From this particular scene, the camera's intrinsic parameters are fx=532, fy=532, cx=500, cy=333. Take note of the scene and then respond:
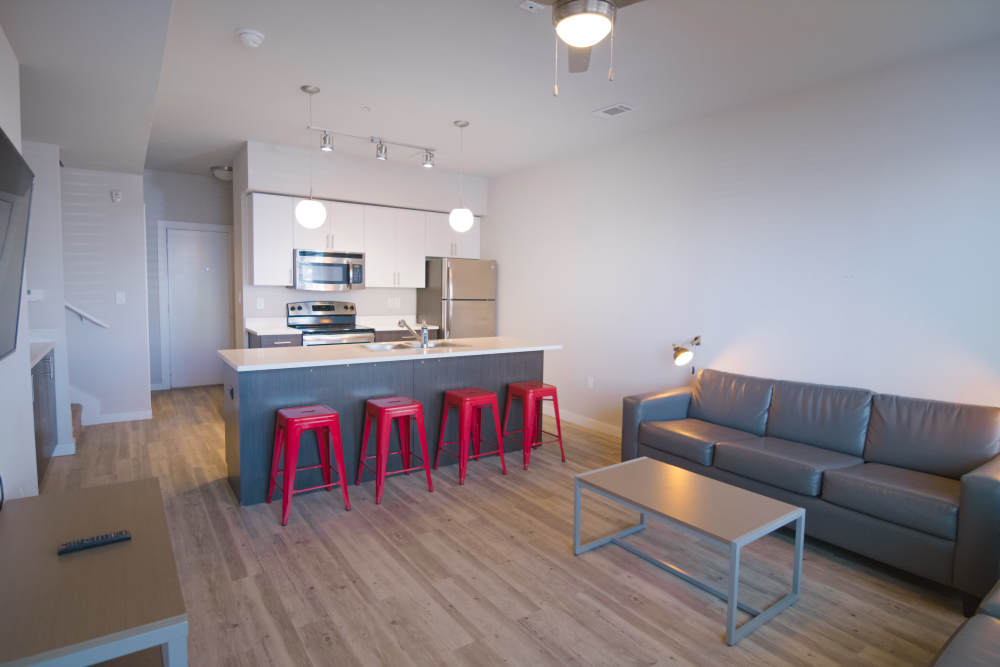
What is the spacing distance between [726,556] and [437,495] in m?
1.76

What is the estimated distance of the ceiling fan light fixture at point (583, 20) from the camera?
1.76 m

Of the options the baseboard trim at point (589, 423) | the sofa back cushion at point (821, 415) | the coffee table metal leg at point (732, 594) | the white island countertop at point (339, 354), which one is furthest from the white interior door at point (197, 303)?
the coffee table metal leg at point (732, 594)

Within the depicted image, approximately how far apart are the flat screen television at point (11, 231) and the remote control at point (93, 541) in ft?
3.42

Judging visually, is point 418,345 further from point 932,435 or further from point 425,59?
point 932,435

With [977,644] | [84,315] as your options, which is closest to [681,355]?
[977,644]

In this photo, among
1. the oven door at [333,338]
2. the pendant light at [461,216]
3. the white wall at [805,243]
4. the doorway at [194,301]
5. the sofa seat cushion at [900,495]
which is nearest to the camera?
the sofa seat cushion at [900,495]

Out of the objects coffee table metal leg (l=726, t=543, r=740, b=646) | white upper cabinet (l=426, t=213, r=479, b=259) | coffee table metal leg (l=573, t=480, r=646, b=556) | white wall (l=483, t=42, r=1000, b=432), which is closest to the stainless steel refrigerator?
white upper cabinet (l=426, t=213, r=479, b=259)

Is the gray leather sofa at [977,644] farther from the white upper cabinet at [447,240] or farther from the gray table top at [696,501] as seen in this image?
the white upper cabinet at [447,240]

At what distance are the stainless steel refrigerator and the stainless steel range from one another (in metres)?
A: 0.87

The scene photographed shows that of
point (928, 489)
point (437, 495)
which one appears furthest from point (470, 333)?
point (928, 489)

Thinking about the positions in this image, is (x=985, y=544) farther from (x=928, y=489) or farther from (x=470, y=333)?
(x=470, y=333)

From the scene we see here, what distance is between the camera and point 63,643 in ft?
3.21

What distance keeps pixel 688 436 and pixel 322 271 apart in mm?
4040

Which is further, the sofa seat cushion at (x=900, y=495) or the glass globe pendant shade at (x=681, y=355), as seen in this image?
the glass globe pendant shade at (x=681, y=355)
